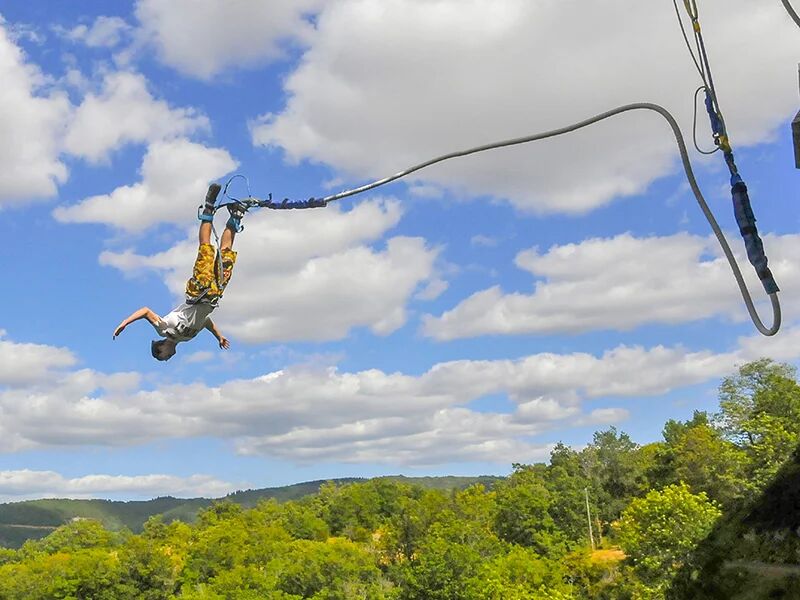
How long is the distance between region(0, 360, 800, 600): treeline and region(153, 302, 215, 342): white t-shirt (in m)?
24.5

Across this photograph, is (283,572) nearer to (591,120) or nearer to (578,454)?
(578,454)

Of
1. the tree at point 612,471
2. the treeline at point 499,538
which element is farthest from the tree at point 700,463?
the tree at point 612,471

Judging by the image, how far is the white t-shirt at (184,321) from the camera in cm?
631

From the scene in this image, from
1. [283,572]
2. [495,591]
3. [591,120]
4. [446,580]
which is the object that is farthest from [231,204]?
[283,572]

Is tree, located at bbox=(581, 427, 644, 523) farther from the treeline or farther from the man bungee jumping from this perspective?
the man bungee jumping

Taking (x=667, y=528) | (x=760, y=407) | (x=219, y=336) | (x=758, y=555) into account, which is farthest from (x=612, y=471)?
(x=219, y=336)

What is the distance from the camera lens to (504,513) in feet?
180

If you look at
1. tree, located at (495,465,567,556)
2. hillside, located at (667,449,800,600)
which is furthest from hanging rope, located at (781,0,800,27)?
tree, located at (495,465,567,556)

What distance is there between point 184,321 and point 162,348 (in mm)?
340

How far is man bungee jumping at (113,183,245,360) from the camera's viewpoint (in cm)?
630

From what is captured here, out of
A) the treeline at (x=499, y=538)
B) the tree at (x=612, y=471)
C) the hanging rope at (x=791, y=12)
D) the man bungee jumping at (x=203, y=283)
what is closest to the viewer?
the hanging rope at (x=791, y=12)

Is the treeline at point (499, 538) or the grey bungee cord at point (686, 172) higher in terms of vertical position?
the grey bungee cord at point (686, 172)

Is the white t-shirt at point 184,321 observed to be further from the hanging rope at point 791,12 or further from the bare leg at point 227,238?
the hanging rope at point 791,12

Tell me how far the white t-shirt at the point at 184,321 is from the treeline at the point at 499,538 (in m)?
24.5
